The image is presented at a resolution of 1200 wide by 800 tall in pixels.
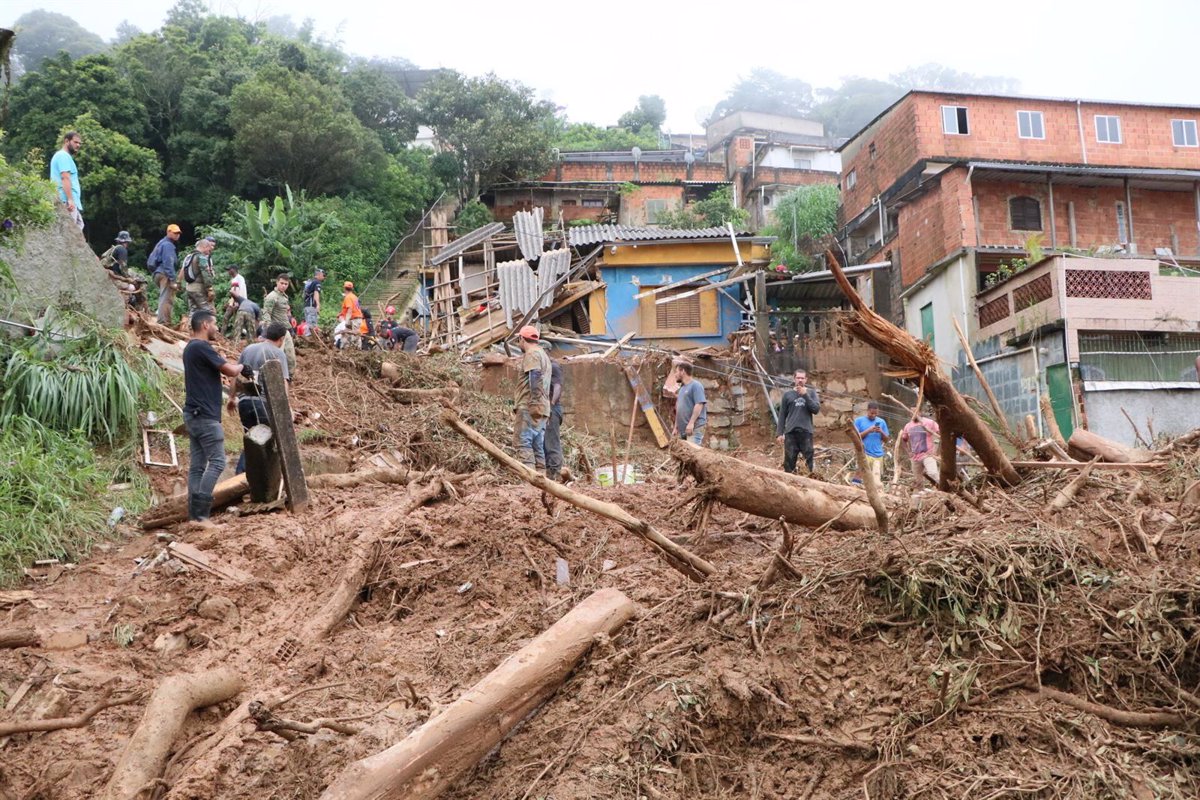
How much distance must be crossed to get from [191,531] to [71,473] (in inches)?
70.4

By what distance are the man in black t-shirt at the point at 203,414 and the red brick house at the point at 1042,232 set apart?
1425 centimetres

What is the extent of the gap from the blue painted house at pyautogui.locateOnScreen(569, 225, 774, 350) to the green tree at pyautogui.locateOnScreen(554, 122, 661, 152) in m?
19.0

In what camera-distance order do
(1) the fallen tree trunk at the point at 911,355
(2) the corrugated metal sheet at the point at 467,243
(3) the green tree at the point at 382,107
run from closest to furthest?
1. (1) the fallen tree trunk at the point at 911,355
2. (2) the corrugated metal sheet at the point at 467,243
3. (3) the green tree at the point at 382,107

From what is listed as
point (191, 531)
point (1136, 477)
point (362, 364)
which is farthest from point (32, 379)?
point (1136, 477)

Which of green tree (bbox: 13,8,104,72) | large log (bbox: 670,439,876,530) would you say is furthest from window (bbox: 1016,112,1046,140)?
green tree (bbox: 13,8,104,72)

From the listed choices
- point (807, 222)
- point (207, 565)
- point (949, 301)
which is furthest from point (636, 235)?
point (207, 565)

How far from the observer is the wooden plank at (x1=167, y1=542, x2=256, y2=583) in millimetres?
6035

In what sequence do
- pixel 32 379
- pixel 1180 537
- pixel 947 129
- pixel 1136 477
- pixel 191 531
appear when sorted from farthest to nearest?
pixel 947 129
pixel 32 379
pixel 191 531
pixel 1136 477
pixel 1180 537

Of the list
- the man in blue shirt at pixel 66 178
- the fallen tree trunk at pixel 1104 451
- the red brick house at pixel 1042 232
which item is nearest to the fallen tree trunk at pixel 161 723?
the fallen tree trunk at pixel 1104 451

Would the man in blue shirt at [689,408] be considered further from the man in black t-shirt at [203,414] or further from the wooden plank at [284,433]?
the man in black t-shirt at [203,414]

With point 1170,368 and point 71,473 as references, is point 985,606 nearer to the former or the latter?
point 71,473

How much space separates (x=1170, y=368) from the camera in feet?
57.0

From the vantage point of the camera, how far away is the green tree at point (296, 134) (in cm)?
2875

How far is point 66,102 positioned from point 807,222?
937 inches
